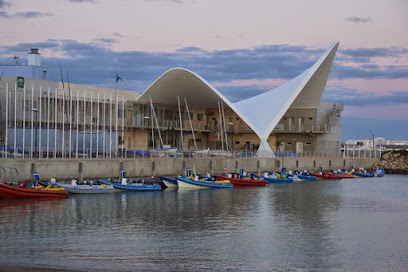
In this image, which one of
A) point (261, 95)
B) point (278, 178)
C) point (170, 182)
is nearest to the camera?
point (170, 182)

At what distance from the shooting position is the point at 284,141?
302 ft

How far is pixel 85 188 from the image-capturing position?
4822 cm

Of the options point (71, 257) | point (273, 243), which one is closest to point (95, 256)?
point (71, 257)

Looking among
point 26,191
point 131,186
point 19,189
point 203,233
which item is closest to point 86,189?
point 131,186

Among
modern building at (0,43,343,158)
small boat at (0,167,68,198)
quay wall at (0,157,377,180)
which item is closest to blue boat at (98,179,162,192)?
quay wall at (0,157,377,180)

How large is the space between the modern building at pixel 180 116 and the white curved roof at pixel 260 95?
103 millimetres

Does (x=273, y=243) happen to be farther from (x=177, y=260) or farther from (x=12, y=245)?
(x=12, y=245)

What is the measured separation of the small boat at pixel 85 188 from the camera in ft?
156

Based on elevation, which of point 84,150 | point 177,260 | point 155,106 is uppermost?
point 155,106

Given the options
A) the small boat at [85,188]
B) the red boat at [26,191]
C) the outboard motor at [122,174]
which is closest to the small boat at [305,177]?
the outboard motor at [122,174]

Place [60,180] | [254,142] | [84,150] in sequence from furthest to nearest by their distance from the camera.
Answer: [254,142], [84,150], [60,180]

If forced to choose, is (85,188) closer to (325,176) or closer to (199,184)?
(199,184)

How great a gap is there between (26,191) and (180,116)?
3378 cm

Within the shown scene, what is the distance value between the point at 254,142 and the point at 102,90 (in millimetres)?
22734
